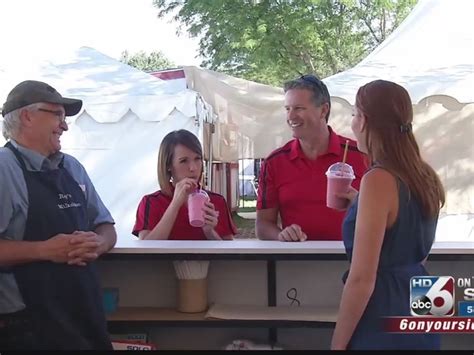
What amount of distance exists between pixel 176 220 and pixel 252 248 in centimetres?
40

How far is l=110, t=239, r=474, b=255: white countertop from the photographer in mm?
1543

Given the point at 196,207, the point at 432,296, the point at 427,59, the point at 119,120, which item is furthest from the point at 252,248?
the point at 427,59

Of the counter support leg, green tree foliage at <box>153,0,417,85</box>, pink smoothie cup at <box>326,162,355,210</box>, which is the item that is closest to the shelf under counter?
the counter support leg

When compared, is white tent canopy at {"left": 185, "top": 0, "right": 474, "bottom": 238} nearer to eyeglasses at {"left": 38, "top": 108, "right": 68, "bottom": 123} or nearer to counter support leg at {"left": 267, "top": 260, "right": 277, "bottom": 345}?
counter support leg at {"left": 267, "top": 260, "right": 277, "bottom": 345}

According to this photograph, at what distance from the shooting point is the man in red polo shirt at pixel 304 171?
1.83 meters

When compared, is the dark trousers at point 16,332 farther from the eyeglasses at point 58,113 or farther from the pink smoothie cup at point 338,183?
the pink smoothie cup at point 338,183

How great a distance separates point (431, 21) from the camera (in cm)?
450

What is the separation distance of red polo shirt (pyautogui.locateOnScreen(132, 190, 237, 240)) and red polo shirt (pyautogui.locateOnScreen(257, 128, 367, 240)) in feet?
0.45

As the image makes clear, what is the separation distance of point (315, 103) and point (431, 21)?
3.08m

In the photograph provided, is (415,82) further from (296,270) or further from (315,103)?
(296,270)

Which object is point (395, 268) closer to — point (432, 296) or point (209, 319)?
point (432, 296)

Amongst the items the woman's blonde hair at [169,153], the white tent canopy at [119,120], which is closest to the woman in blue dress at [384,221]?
the woman's blonde hair at [169,153]

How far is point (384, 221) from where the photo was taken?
104 cm

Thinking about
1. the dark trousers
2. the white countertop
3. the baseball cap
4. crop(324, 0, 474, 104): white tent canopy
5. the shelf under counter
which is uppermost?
crop(324, 0, 474, 104): white tent canopy
